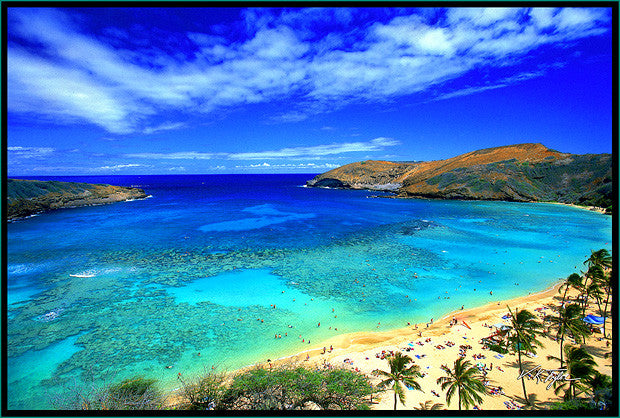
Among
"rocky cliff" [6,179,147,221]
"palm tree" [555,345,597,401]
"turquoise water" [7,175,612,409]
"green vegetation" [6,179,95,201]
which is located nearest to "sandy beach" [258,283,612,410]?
"turquoise water" [7,175,612,409]

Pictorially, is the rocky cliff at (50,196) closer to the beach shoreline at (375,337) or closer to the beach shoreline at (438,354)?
the beach shoreline at (375,337)

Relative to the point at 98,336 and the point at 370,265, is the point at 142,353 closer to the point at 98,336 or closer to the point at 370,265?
the point at 98,336

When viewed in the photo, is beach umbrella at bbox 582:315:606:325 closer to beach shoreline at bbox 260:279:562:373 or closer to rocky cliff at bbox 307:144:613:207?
beach shoreline at bbox 260:279:562:373

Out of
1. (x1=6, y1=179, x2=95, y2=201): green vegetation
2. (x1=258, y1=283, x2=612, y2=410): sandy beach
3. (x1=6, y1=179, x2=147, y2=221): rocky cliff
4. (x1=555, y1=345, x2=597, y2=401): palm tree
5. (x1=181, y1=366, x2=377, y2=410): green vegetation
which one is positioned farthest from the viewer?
(x1=6, y1=179, x2=95, y2=201): green vegetation

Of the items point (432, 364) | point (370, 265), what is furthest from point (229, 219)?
point (432, 364)

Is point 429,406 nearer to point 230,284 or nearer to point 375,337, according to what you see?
point 375,337

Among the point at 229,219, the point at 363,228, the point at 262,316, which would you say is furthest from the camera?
the point at 229,219

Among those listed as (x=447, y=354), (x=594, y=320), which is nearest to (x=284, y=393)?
(x=447, y=354)
